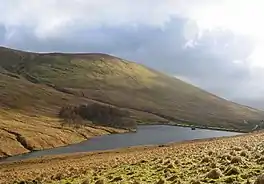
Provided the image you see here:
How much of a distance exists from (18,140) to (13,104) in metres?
80.5

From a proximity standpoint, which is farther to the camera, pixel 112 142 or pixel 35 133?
pixel 35 133

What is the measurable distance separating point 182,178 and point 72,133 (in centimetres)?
12979

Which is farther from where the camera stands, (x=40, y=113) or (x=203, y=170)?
(x=40, y=113)

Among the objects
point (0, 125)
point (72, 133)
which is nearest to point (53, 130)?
point (72, 133)

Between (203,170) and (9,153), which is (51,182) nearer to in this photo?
(203,170)

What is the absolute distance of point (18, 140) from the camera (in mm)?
122250

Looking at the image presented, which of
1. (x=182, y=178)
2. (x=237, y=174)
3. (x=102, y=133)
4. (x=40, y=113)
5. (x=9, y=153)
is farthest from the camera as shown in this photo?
(x=40, y=113)

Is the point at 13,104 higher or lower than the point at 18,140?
higher

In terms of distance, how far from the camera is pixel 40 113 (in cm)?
19100

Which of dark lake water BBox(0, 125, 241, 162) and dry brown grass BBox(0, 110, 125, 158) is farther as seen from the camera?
dry brown grass BBox(0, 110, 125, 158)

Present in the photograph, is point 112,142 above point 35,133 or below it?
below

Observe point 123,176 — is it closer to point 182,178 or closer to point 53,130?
point 182,178

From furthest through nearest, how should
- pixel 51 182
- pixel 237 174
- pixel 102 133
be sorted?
pixel 102 133
pixel 51 182
pixel 237 174

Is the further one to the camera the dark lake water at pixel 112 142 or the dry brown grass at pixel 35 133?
the dry brown grass at pixel 35 133
